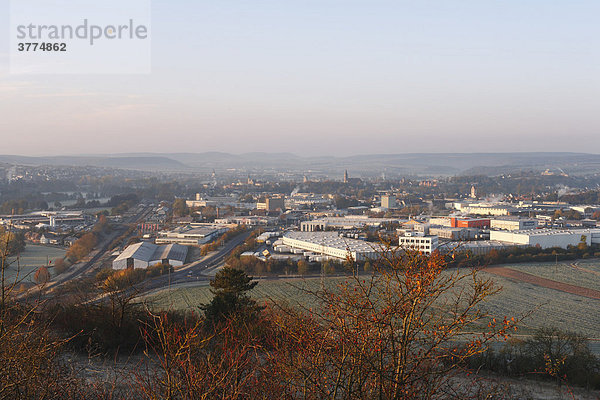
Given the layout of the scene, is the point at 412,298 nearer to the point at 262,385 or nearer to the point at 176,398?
the point at 262,385

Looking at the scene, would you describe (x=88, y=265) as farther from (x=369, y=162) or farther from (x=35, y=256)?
(x=369, y=162)

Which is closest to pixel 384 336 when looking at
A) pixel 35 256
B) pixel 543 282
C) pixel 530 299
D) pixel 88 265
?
pixel 530 299

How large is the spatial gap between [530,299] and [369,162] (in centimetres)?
8772

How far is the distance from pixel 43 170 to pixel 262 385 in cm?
3986

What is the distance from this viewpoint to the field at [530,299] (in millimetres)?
5684

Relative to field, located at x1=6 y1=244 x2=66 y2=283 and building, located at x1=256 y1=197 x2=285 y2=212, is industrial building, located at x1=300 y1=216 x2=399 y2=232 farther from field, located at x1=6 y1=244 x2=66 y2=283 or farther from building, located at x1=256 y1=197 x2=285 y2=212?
field, located at x1=6 y1=244 x2=66 y2=283

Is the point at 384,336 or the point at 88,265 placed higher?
the point at 384,336

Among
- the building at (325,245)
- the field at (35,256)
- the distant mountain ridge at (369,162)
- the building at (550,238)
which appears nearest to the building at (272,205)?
the building at (325,245)

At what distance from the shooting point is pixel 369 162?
93.8m

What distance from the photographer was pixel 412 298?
5.09 feet

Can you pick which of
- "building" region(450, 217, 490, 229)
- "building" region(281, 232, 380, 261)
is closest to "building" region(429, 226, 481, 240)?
"building" region(450, 217, 490, 229)

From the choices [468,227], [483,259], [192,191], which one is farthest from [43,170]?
[483,259]

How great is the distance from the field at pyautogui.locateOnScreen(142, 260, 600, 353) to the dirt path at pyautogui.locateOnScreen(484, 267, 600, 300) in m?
0.09

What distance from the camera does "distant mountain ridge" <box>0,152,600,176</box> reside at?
220 ft
